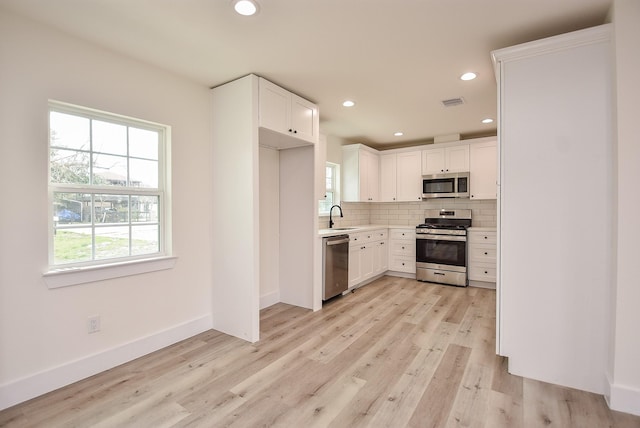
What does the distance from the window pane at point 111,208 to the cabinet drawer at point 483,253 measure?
4656 millimetres

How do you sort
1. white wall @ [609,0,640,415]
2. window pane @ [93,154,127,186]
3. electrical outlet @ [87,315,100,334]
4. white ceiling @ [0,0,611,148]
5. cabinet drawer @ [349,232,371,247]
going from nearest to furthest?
1. white wall @ [609,0,640,415]
2. white ceiling @ [0,0,611,148]
3. electrical outlet @ [87,315,100,334]
4. window pane @ [93,154,127,186]
5. cabinet drawer @ [349,232,371,247]

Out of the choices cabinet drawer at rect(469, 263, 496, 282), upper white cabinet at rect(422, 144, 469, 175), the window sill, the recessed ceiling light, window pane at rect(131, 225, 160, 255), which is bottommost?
cabinet drawer at rect(469, 263, 496, 282)

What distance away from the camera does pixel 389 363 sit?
2533 millimetres

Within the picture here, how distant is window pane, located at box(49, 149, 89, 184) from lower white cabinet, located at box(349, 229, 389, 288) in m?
3.14

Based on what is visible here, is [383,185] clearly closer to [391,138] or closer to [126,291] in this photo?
[391,138]

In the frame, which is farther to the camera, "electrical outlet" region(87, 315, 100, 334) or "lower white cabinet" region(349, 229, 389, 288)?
"lower white cabinet" region(349, 229, 389, 288)

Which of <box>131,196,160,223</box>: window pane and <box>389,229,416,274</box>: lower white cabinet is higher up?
<box>131,196,160,223</box>: window pane

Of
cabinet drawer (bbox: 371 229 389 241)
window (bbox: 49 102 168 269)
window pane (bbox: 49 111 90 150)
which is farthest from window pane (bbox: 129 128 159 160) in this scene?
cabinet drawer (bbox: 371 229 389 241)

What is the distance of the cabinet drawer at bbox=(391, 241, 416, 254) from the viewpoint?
17.9 ft

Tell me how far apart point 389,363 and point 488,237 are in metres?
3.16

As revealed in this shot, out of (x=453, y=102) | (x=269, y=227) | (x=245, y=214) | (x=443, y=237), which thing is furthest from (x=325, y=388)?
(x=443, y=237)

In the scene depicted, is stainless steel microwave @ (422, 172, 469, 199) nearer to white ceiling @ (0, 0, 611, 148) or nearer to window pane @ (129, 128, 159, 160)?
white ceiling @ (0, 0, 611, 148)

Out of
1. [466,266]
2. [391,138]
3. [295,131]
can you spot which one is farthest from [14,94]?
[466,266]

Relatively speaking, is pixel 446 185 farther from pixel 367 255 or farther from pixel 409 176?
pixel 367 255
